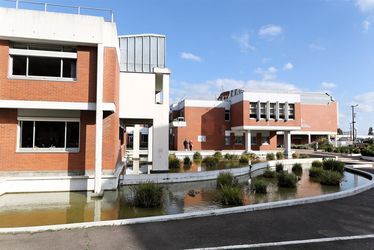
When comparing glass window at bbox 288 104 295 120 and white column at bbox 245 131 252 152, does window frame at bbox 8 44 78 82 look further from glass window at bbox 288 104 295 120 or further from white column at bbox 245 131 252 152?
glass window at bbox 288 104 295 120

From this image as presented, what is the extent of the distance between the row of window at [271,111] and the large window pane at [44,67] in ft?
92.2

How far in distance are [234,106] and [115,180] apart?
29.7 metres

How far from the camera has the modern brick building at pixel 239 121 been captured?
38.2 meters

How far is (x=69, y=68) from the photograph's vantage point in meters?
13.7

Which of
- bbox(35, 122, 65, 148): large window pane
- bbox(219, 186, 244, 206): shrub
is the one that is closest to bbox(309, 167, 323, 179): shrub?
bbox(219, 186, 244, 206): shrub

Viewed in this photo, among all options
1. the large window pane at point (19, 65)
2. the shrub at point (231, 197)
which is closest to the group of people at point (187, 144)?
the large window pane at point (19, 65)

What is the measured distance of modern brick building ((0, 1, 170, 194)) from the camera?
1280 centimetres

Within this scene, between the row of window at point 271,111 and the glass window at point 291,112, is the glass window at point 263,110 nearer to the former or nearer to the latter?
the row of window at point 271,111

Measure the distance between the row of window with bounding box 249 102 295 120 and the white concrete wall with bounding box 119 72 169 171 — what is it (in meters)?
21.8

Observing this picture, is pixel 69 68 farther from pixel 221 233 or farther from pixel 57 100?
pixel 221 233

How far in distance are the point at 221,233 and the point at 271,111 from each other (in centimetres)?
3288

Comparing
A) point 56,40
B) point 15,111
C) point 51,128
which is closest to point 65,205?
point 51,128

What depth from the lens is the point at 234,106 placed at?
136 ft

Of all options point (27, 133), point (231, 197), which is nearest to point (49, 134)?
point (27, 133)
